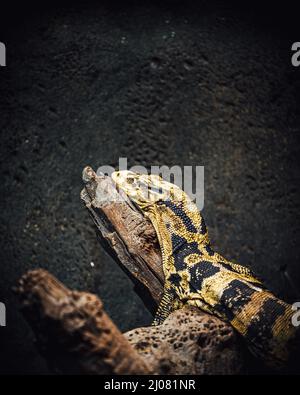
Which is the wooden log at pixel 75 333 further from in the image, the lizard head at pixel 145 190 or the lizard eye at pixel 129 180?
the lizard eye at pixel 129 180

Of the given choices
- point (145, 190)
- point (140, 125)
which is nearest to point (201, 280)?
point (145, 190)

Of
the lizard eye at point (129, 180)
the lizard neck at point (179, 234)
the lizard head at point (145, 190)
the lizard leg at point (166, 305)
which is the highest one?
the lizard eye at point (129, 180)

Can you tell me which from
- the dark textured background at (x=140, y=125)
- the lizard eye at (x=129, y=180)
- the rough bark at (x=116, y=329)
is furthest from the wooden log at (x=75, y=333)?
the dark textured background at (x=140, y=125)

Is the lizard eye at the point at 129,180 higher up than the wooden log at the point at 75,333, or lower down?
higher up

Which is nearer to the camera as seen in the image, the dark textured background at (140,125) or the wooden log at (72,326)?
the wooden log at (72,326)

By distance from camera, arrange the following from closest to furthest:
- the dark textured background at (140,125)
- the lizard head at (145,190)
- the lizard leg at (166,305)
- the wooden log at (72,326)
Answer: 1. the wooden log at (72,326)
2. the lizard leg at (166,305)
3. the lizard head at (145,190)
4. the dark textured background at (140,125)

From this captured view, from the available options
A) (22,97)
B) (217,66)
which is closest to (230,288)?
(217,66)

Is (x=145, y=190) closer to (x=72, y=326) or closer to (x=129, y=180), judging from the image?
(x=129, y=180)

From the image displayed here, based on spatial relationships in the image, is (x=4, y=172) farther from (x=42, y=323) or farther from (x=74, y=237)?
(x=42, y=323)
